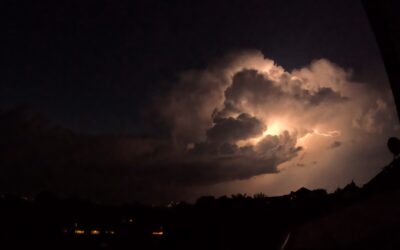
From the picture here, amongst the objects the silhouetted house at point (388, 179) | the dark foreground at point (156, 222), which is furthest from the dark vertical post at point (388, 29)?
the dark foreground at point (156, 222)

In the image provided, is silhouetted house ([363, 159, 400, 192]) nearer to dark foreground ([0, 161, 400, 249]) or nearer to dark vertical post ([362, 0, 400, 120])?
dark vertical post ([362, 0, 400, 120])

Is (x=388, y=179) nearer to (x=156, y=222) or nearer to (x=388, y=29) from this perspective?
(x=388, y=29)

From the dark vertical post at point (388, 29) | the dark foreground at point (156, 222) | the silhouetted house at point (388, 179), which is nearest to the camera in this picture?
the dark vertical post at point (388, 29)

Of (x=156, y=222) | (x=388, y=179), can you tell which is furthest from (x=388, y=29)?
(x=156, y=222)

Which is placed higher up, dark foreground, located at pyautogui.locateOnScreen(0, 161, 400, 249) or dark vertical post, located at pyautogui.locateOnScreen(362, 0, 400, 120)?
dark vertical post, located at pyautogui.locateOnScreen(362, 0, 400, 120)

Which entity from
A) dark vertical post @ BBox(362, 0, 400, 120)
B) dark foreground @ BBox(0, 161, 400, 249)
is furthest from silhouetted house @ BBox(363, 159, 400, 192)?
dark foreground @ BBox(0, 161, 400, 249)

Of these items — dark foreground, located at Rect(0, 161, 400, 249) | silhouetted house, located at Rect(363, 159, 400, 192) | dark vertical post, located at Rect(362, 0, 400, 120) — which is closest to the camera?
dark vertical post, located at Rect(362, 0, 400, 120)

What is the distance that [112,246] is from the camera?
52.6 ft

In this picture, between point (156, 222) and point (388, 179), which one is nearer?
point (388, 179)

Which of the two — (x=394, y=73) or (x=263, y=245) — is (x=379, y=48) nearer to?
(x=394, y=73)

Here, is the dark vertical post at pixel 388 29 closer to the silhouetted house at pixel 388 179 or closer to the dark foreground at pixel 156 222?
the silhouetted house at pixel 388 179

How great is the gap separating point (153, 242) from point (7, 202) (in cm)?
862

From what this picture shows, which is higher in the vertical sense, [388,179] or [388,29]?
[388,29]

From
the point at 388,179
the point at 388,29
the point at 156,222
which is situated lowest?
the point at 156,222
